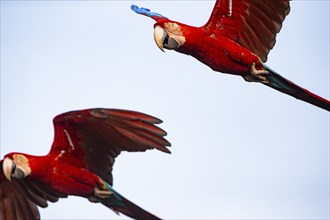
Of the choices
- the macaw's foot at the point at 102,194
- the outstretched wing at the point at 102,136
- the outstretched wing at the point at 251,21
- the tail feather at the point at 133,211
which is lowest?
the tail feather at the point at 133,211

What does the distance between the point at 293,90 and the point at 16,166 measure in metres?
4.01

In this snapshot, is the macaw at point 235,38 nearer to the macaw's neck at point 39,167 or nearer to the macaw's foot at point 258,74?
the macaw's foot at point 258,74

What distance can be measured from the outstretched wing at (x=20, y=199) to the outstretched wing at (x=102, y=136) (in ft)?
3.05

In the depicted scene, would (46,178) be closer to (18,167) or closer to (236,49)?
(18,167)

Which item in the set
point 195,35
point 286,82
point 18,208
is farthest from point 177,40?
point 18,208


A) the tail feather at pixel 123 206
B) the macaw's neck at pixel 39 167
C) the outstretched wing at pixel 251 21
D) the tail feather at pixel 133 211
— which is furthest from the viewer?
the outstretched wing at pixel 251 21

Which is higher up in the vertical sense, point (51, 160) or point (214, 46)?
point (214, 46)

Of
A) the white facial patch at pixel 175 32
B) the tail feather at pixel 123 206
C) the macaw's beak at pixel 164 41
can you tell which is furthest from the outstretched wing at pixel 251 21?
the tail feather at pixel 123 206

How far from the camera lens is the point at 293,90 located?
21.7 meters

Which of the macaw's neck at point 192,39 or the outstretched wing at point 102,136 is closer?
the outstretched wing at point 102,136

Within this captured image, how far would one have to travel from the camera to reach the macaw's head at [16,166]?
21562mm

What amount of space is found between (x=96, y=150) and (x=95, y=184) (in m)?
0.69

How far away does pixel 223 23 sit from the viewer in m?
22.0

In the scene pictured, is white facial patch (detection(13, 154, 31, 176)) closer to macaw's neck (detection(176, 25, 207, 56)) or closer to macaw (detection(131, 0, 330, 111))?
macaw (detection(131, 0, 330, 111))
